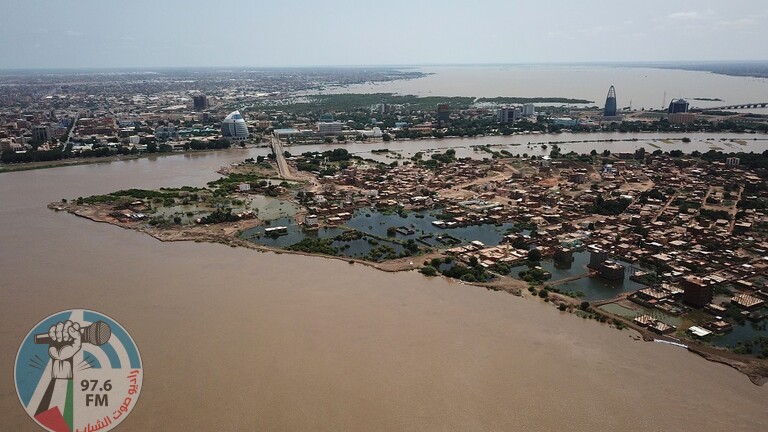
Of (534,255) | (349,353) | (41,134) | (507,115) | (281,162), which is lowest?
(349,353)

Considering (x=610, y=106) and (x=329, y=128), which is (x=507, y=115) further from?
(x=329, y=128)

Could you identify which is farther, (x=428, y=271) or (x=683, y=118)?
(x=683, y=118)

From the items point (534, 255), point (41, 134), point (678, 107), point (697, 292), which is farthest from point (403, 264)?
point (678, 107)

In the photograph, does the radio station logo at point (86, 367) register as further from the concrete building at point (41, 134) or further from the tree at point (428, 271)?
the concrete building at point (41, 134)

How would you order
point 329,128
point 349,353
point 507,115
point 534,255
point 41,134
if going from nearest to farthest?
point 349,353, point 534,255, point 41,134, point 329,128, point 507,115

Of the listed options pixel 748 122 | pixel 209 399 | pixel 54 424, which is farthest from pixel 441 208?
pixel 748 122

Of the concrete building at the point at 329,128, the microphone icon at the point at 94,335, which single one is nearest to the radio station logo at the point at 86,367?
the microphone icon at the point at 94,335
